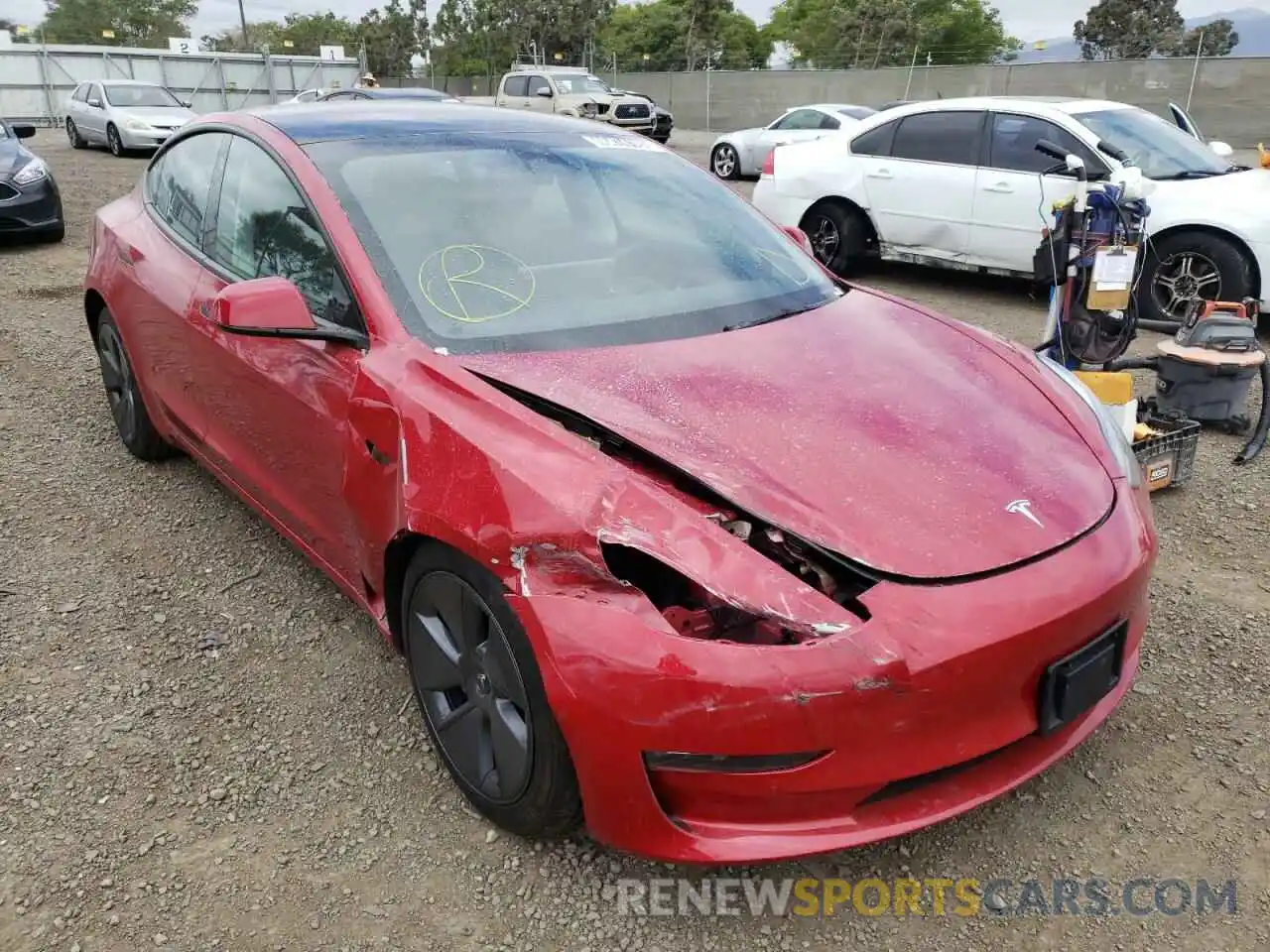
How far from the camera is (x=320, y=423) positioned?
2.59 m

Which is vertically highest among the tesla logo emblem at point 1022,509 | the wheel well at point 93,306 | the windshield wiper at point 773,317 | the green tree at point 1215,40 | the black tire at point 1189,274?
the green tree at point 1215,40

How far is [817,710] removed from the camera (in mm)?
1735

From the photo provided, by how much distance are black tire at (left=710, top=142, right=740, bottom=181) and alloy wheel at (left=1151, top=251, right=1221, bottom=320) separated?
9740mm

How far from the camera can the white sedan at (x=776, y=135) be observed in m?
14.2

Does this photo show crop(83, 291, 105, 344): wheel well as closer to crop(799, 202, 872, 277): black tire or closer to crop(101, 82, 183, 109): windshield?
crop(799, 202, 872, 277): black tire

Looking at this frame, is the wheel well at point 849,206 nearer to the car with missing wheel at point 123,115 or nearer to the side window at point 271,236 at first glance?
the side window at point 271,236

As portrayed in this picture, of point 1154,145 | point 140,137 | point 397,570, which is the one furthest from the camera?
point 140,137

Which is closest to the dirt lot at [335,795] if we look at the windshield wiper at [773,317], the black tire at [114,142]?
the windshield wiper at [773,317]

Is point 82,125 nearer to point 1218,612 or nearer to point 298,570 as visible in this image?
point 298,570

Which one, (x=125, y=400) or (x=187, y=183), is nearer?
(x=187, y=183)

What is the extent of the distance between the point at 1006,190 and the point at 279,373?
594cm

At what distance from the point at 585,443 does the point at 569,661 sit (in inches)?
18.8

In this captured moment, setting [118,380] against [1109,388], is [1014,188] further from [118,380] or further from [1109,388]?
[118,380]

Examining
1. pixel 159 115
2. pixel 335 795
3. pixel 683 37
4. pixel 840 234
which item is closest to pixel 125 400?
pixel 335 795
